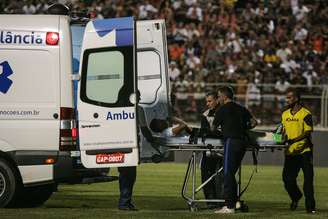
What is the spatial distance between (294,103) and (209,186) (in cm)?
185

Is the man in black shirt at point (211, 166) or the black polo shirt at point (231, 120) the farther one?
the man in black shirt at point (211, 166)

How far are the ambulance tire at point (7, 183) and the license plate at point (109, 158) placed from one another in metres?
1.20

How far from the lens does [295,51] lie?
31.5 meters

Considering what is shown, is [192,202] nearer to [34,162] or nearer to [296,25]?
[34,162]

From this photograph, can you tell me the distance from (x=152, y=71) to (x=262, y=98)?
36.3ft

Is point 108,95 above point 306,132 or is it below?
above

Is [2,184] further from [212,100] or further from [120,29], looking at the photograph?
[212,100]

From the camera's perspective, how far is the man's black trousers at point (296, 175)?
1588 cm

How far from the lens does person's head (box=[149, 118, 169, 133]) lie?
16062 millimetres

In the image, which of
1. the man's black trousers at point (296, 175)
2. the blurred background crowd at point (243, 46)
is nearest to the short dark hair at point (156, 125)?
the man's black trousers at point (296, 175)

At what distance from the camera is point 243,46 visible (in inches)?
1254

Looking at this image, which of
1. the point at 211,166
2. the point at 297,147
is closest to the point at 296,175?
the point at 297,147

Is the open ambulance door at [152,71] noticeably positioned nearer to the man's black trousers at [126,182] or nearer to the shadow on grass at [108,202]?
the man's black trousers at [126,182]

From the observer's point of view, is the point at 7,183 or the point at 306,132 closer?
the point at 7,183
